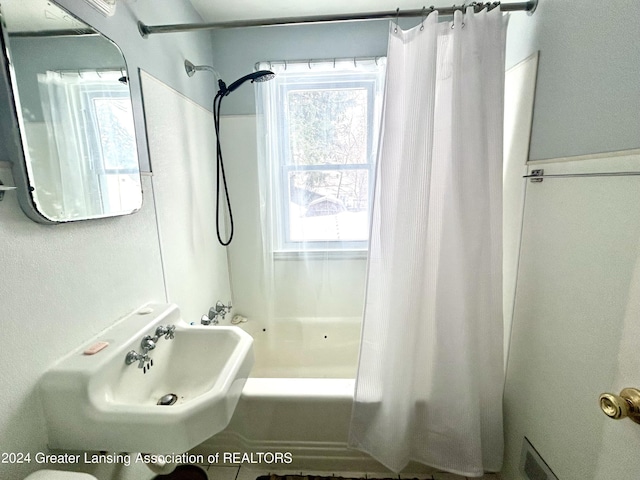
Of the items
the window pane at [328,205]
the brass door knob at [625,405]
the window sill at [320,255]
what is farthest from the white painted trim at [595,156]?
the window sill at [320,255]

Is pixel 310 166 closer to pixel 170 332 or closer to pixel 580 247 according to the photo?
pixel 170 332

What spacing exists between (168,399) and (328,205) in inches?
52.7

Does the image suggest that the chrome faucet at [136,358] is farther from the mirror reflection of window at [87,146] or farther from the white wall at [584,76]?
the white wall at [584,76]

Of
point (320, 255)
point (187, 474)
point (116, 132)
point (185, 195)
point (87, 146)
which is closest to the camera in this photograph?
point (87, 146)

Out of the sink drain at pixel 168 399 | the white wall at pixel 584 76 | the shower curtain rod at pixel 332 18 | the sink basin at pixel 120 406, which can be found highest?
the shower curtain rod at pixel 332 18

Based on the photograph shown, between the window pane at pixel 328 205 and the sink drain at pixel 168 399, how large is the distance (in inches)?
44.9

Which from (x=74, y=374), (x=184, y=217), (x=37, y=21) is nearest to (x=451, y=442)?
(x=74, y=374)

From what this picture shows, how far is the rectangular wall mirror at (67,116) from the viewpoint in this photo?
64 cm

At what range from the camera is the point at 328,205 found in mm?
1854

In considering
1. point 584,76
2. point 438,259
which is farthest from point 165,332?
point 584,76

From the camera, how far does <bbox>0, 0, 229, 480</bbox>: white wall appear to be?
0.64 meters

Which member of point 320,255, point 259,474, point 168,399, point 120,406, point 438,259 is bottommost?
point 259,474

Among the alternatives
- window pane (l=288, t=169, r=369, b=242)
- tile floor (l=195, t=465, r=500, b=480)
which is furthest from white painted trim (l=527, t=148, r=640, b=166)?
tile floor (l=195, t=465, r=500, b=480)

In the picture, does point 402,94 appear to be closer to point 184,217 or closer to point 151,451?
point 184,217
